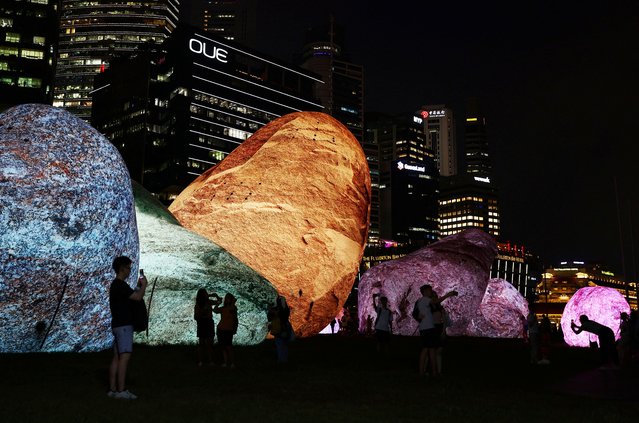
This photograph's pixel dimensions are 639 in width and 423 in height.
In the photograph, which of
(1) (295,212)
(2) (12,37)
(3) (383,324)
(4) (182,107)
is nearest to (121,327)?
(3) (383,324)

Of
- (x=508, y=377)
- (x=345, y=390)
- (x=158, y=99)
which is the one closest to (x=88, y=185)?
(x=345, y=390)

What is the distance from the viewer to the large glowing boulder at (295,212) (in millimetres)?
16266

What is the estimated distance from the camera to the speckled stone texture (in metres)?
12.2

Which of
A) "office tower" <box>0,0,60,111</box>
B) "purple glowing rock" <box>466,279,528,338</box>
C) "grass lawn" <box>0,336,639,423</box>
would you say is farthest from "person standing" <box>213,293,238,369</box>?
"office tower" <box>0,0,60,111</box>

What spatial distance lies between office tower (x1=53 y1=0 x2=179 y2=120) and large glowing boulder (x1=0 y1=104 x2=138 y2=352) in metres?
187

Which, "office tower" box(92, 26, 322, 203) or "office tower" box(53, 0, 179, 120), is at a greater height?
"office tower" box(53, 0, 179, 120)

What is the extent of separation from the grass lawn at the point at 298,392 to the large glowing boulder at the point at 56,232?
464 mm

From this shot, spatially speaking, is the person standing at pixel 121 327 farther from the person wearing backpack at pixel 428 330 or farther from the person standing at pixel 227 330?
the person wearing backpack at pixel 428 330

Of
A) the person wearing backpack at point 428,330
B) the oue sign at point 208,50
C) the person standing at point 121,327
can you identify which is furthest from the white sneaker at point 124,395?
the oue sign at point 208,50

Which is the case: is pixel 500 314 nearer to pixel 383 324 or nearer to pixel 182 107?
pixel 383 324

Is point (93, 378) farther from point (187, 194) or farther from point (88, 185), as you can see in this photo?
point (187, 194)

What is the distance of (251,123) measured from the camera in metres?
121

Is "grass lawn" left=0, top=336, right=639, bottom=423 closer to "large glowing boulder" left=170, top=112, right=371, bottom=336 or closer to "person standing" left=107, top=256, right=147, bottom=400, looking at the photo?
"person standing" left=107, top=256, right=147, bottom=400

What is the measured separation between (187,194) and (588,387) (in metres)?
12.3
